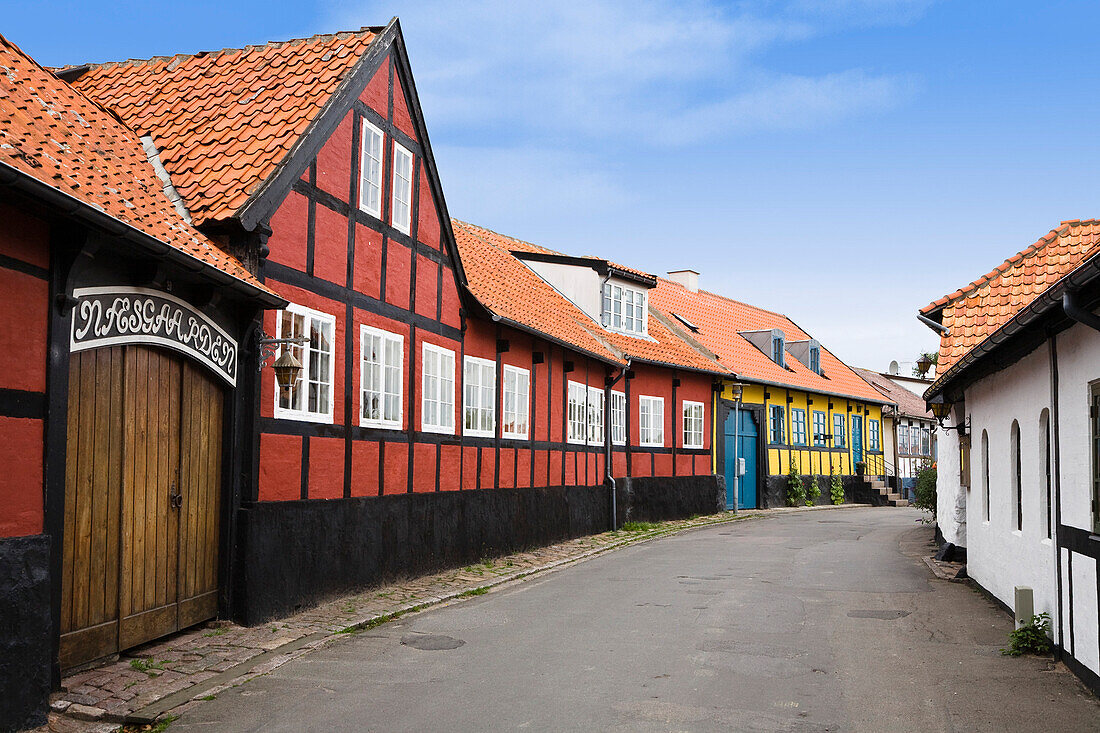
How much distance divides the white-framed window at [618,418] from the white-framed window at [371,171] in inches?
434

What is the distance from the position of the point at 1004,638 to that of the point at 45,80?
10354mm

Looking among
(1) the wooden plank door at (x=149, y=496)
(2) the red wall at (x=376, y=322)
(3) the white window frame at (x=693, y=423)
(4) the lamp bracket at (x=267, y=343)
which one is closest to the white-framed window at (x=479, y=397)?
(2) the red wall at (x=376, y=322)

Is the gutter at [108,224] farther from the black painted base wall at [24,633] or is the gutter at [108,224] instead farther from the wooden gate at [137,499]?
the black painted base wall at [24,633]

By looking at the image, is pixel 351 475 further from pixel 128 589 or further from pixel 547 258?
pixel 547 258

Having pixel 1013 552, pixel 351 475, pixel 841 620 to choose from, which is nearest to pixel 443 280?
pixel 351 475

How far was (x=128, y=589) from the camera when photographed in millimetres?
8203

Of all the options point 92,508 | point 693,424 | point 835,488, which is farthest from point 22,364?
point 835,488

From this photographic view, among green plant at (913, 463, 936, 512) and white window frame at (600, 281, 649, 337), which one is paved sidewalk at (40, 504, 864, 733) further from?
green plant at (913, 463, 936, 512)

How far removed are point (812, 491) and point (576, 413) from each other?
15889 millimetres

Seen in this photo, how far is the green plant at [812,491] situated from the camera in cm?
3344

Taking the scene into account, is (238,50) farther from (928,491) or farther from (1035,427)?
(928,491)

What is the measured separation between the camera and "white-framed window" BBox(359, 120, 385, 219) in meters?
12.3

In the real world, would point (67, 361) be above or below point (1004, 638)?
above

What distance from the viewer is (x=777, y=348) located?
34750 mm
